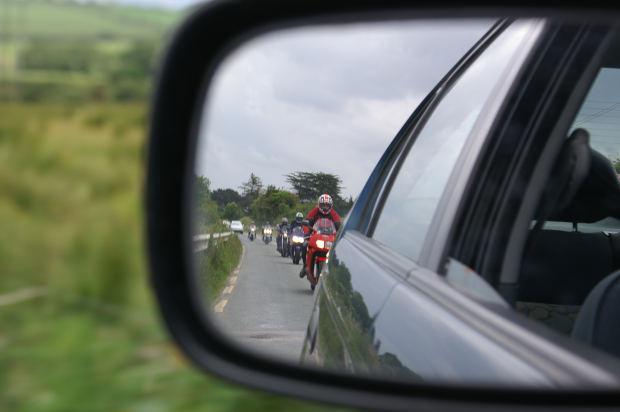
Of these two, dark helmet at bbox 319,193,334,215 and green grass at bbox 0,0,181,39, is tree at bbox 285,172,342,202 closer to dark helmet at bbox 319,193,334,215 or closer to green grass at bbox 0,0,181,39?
dark helmet at bbox 319,193,334,215

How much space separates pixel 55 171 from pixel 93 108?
1.45m

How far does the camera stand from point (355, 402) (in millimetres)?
1385

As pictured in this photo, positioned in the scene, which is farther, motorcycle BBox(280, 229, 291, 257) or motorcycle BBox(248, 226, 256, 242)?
motorcycle BBox(280, 229, 291, 257)

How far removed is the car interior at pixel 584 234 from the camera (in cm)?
167

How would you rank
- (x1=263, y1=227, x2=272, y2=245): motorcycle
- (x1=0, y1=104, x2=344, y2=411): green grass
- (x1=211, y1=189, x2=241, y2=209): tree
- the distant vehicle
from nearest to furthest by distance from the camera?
(x1=211, y1=189, x2=241, y2=209): tree
the distant vehicle
(x1=263, y1=227, x2=272, y2=245): motorcycle
(x1=0, y1=104, x2=344, y2=411): green grass

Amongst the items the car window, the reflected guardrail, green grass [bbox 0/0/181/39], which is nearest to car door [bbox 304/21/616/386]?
the car window

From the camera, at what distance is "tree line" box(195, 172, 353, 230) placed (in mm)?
2003

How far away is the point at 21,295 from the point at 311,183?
13.1ft

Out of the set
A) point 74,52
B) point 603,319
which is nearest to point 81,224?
point 74,52

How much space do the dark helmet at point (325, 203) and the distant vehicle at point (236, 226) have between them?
0.69 feet

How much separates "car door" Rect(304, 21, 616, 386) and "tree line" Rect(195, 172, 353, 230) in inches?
8.7

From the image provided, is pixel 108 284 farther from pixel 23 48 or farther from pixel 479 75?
pixel 23 48

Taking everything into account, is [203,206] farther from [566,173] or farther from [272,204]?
[566,173]

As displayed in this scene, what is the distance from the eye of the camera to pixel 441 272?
6.13 ft
